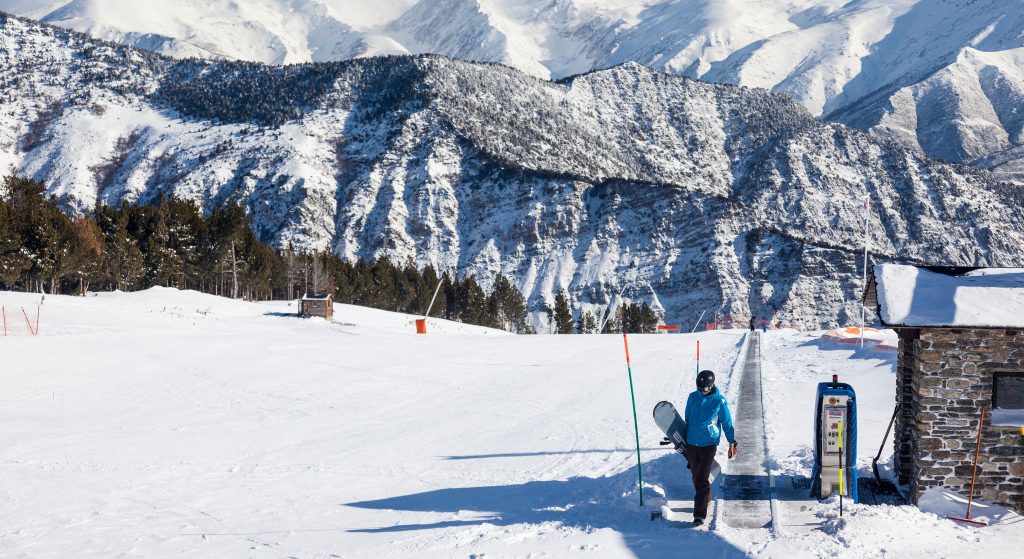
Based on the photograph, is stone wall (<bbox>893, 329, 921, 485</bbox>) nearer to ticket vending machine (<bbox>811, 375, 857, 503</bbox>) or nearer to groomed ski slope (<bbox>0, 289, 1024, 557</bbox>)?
groomed ski slope (<bbox>0, 289, 1024, 557</bbox>)

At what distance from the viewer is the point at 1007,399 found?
36.2ft

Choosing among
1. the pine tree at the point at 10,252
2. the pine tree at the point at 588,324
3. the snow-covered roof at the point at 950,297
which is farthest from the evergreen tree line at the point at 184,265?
the snow-covered roof at the point at 950,297

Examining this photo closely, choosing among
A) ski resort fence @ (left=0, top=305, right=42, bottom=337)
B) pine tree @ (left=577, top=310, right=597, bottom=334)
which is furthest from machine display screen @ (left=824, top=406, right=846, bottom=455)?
pine tree @ (left=577, top=310, right=597, bottom=334)

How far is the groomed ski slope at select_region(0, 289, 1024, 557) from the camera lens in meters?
10.6

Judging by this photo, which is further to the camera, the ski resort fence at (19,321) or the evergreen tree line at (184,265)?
the evergreen tree line at (184,265)

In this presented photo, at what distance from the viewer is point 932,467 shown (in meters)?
11.1

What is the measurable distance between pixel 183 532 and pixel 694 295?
123532mm

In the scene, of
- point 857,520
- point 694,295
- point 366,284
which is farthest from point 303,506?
point 694,295

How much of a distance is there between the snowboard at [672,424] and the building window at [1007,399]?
3.87 meters

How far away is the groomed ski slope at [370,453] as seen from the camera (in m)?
10.6

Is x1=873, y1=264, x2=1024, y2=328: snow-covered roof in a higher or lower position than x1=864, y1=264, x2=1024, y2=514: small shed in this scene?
higher

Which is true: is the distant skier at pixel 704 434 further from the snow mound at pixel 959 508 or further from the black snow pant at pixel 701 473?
the snow mound at pixel 959 508

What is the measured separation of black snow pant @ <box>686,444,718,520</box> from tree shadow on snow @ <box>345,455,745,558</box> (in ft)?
1.12

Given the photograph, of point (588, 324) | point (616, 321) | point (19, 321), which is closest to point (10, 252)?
point (19, 321)
